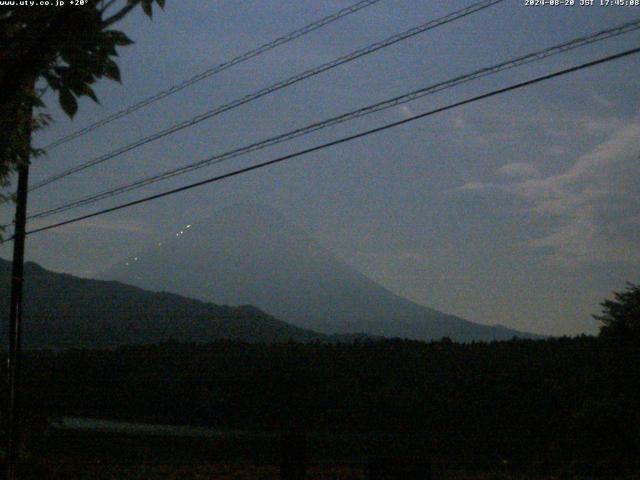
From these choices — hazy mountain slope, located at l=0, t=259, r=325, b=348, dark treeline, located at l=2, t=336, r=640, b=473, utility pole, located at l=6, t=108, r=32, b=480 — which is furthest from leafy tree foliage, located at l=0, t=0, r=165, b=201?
hazy mountain slope, located at l=0, t=259, r=325, b=348

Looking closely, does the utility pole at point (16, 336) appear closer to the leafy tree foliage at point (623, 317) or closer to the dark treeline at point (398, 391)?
the dark treeline at point (398, 391)

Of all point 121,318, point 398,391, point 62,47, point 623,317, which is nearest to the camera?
point 62,47

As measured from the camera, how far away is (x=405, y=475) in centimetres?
579

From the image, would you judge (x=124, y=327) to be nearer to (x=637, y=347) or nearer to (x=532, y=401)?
(x=532, y=401)

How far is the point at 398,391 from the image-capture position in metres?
29.8

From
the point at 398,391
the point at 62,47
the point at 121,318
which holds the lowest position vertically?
the point at 398,391

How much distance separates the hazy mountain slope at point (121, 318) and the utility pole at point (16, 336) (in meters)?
57.9

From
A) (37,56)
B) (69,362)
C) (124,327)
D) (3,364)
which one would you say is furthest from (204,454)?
Answer: (124,327)

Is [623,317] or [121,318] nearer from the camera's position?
[623,317]

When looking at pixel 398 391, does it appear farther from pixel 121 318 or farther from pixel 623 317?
pixel 121 318

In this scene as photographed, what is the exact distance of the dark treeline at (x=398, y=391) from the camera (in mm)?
12531

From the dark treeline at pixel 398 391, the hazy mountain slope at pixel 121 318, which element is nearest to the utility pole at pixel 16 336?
the dark treeline at pixel 398 391

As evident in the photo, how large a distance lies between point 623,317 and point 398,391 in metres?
18.3

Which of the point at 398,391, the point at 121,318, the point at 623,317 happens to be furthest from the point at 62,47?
the point at 121,318
